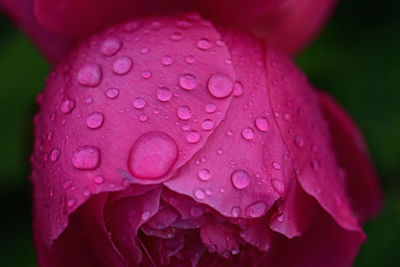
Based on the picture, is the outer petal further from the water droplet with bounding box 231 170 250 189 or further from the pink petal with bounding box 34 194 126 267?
the pink petal with bounding box 34 194 126 267

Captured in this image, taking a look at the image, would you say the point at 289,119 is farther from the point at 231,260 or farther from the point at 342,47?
the point at 342,47

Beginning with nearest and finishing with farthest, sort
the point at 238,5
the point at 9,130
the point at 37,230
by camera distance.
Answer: the point at 37,230 → the point at 238,5 → the point at 9,130

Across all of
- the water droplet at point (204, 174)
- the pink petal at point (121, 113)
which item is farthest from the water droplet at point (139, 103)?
the water droplet at point (204, 174)

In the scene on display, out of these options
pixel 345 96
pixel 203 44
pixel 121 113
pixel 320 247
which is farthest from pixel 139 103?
pixel 345 96

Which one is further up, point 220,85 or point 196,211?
point 220,85

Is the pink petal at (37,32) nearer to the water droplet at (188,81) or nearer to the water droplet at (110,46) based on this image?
the water droplet at (110,46)

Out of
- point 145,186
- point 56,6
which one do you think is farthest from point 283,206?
point 56,6

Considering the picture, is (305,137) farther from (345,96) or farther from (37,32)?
(345,96)
